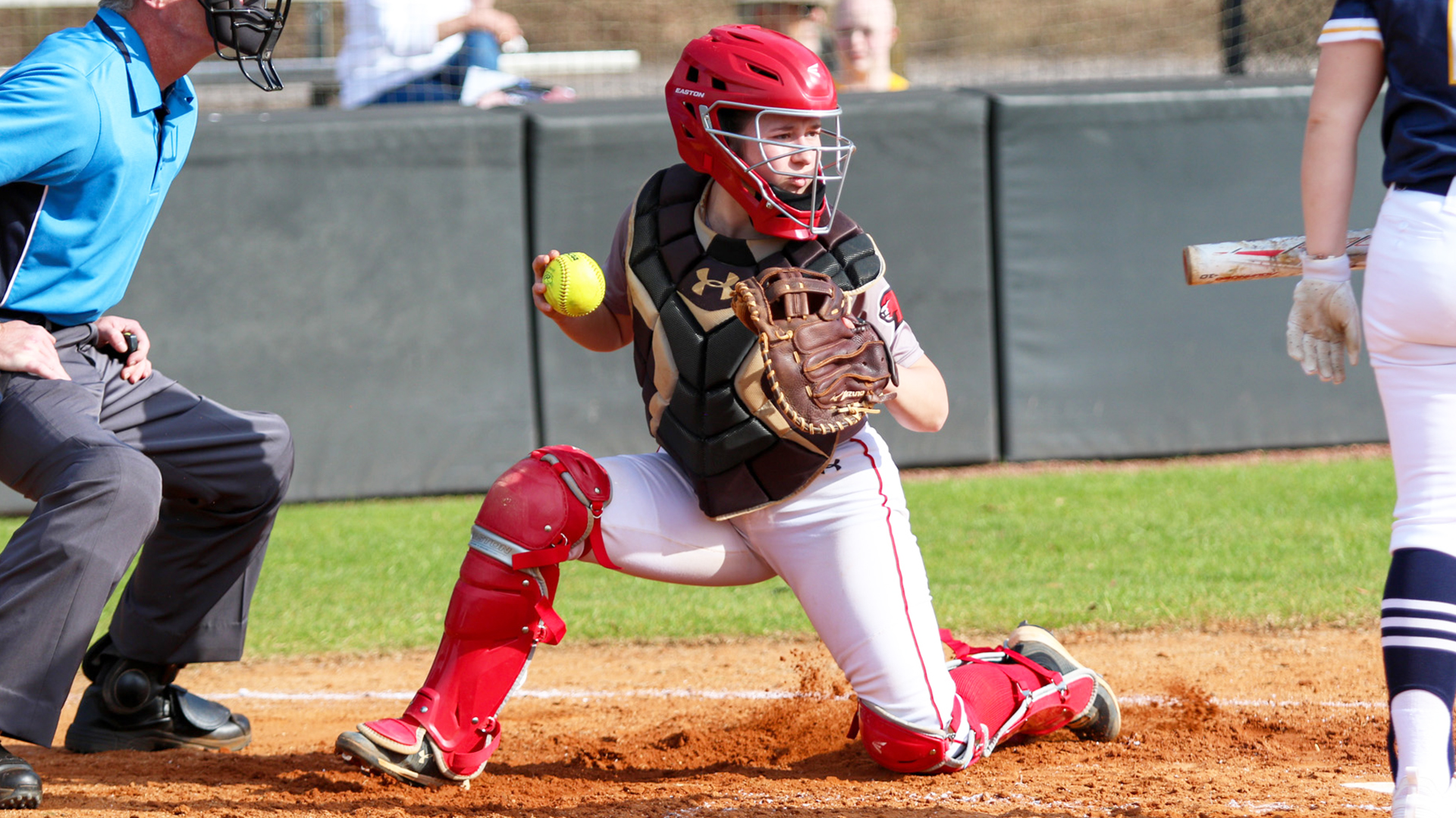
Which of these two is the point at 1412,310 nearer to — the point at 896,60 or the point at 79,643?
the point at 79,643

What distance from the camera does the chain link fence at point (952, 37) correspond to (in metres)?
Answer: 8.06

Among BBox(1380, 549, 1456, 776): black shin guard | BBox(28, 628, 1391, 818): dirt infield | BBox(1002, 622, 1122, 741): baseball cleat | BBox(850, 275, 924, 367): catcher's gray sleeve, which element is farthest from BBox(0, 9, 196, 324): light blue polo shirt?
BBox(1380, 549, 1456, 776): black shin guard

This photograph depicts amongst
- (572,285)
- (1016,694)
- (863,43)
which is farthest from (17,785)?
(863,43)

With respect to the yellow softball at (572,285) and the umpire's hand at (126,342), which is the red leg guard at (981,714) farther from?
the umpire's hand at (126,342)

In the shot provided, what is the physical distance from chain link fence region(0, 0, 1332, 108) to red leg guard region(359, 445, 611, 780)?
531 cm

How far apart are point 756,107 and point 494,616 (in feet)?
4.21

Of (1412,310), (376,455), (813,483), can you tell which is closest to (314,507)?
(376,455)

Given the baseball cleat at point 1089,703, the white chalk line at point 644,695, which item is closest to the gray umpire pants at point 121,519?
the white chalk line at point 644,695

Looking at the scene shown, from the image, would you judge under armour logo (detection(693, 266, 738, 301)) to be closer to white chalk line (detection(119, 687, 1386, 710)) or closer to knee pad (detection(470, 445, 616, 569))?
knee pad (detection(470, 445, 616, 569))

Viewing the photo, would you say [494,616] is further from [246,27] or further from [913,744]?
[246,27]

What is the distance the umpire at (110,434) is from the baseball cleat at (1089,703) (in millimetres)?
2059

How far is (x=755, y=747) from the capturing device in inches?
143

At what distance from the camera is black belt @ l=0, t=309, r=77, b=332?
3.29 metres

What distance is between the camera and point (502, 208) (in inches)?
270
